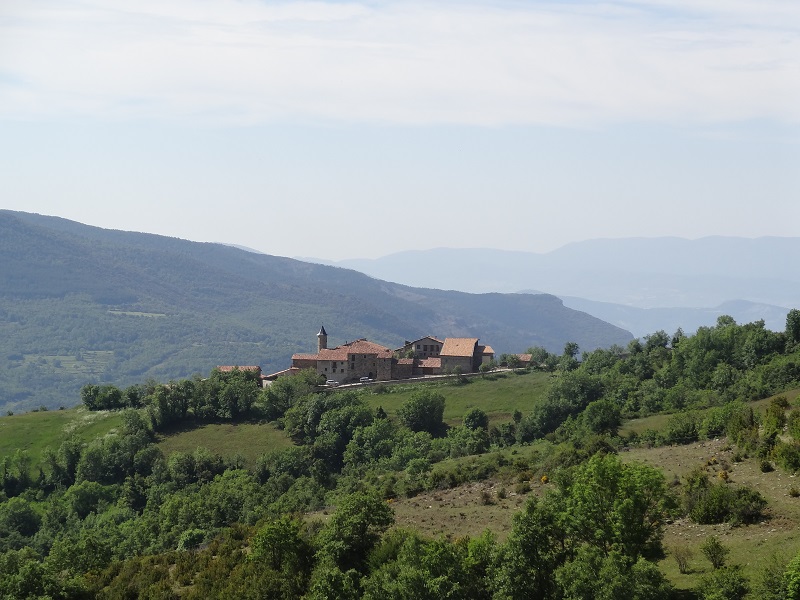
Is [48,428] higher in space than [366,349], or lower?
lower

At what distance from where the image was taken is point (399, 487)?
60.1 meters

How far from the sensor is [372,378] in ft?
373

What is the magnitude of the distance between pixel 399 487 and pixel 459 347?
193 ft

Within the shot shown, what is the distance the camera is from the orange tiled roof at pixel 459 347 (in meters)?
116

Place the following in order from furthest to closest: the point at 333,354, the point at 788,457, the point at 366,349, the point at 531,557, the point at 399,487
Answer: the point at 333,354 < the point at 366,349 < the point at 399,487 < the point at 788,457 < the point at 531,557

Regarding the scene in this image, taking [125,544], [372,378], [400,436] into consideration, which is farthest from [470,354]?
[125,544]

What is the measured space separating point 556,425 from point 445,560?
50.7 m

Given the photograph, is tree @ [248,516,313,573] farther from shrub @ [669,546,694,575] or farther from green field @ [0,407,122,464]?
green field @ [0,407,122,464]

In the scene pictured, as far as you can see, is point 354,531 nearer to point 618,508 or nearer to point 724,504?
point 618,508

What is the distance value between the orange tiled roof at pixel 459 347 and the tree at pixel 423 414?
1979 centimetres

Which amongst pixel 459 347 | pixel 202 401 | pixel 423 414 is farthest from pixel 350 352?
pixel 423 414

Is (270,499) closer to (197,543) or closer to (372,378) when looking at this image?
(197,543)

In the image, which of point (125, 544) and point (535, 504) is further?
point (125, 544)

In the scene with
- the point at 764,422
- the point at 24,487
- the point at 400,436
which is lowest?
the point at 24,487
